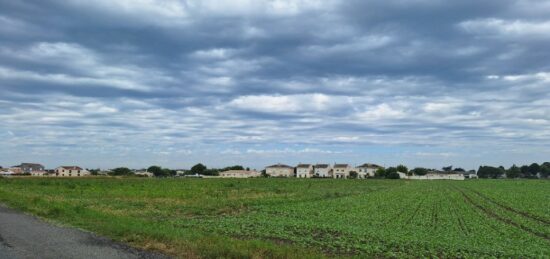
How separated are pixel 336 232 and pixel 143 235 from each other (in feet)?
29.3

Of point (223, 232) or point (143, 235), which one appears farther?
point (223, 232)

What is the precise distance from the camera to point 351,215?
106ft

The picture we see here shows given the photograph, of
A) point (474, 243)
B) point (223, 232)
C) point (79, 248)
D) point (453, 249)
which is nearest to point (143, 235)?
point (79, 248)

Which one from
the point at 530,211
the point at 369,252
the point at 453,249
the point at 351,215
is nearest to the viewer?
the point at 369,252

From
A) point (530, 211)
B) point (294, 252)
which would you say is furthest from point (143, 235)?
point (530, 211)

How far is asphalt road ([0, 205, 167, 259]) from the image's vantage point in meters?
13.9

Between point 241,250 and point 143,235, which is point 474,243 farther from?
point 143,235

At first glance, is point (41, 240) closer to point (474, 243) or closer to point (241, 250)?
point (241, 250)

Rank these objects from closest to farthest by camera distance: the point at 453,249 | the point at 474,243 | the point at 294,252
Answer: the point at 294,252 < the point at 453,249 < the point at 474,243

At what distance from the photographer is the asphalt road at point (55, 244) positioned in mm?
13866

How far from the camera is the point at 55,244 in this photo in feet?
51.6

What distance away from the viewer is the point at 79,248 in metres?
14.9

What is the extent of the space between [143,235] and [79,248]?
2868 mm

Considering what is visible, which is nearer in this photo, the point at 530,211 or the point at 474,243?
the point at 474,243
